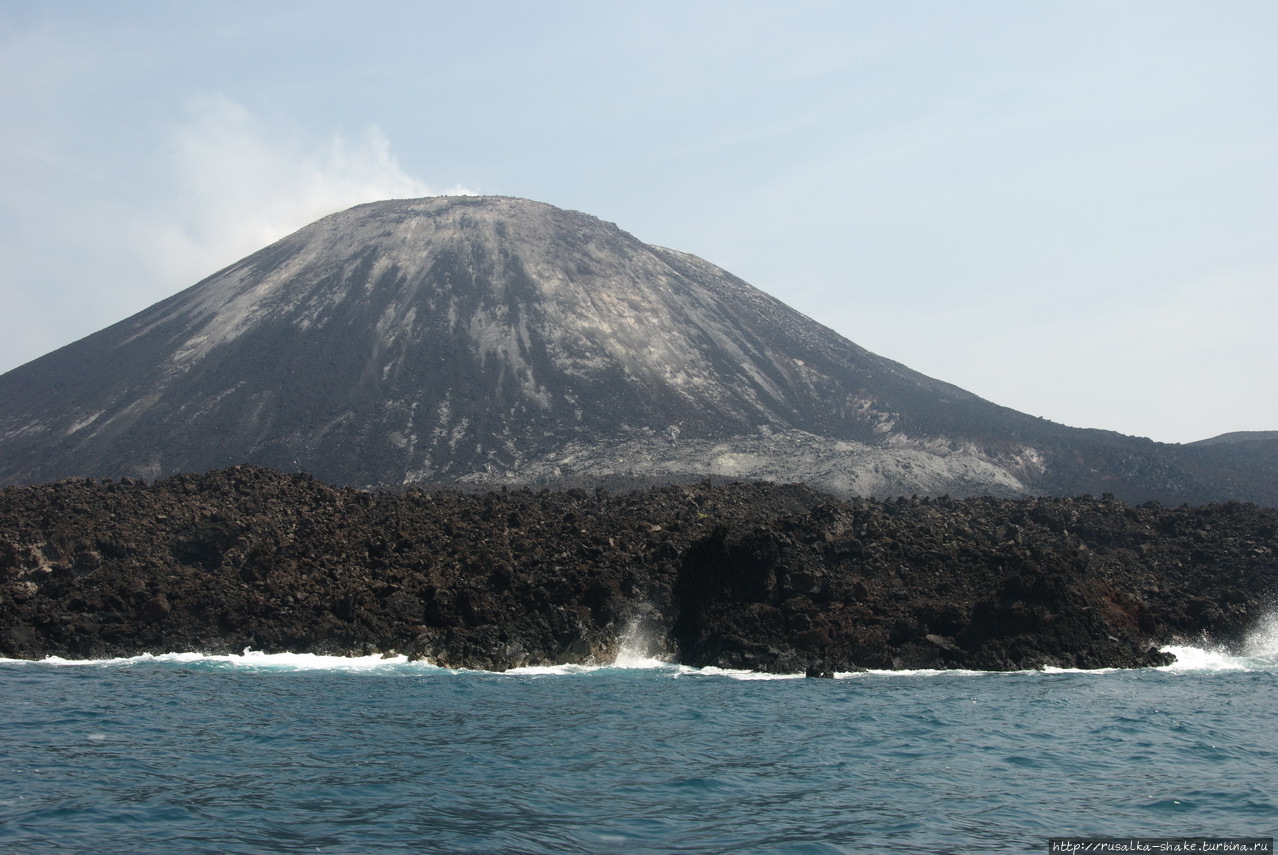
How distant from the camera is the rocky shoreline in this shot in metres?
32.6

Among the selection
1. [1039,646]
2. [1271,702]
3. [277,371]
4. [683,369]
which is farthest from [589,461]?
[1271,702]

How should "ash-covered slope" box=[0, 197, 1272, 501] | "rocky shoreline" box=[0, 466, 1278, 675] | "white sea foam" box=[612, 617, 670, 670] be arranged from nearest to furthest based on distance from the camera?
"rocky shoreline" box=[0, 466, 1278, 675], "white sea foam" box=[612, 617, 670, 670], "ash-covered slope" box=[0, 197, 1272, 501]

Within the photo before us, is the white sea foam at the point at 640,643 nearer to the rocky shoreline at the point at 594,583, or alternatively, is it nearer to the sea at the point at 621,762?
the rocky shoreline at the point at 594,583

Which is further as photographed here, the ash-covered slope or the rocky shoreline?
the ash-covered slope

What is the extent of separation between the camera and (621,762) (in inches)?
702

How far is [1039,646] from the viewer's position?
31.4m

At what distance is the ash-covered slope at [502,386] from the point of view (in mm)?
89500

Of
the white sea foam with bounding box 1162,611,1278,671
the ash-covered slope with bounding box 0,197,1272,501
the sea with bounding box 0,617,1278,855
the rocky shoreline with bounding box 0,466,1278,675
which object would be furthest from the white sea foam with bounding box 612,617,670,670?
the ash-covered slope with bounding box 0,197,1272,501

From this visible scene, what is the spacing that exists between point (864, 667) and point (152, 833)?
23382mm

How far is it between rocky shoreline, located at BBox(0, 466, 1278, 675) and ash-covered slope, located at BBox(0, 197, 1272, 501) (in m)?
39.1

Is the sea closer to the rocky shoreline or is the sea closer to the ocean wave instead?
the ocean wave

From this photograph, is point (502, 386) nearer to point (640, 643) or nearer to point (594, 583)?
point (594, 583)

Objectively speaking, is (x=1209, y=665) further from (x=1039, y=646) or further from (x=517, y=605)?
(x=517, y=605)

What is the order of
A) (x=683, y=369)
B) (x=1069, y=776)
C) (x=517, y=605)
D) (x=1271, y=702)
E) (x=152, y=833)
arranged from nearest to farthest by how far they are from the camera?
1. (x=152, y=833)
2. (x=1069, y=776)
3. (x=1271, y=702)
4. (x=517, y=605)
5. (x=683, y=369)
